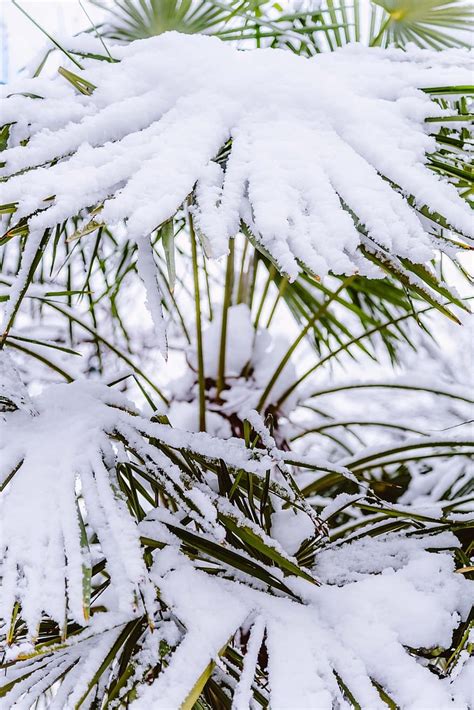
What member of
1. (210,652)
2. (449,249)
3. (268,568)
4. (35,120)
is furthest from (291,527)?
(35,120)

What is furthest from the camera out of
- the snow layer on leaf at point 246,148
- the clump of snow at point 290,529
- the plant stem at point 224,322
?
the plant stem at point 224,322

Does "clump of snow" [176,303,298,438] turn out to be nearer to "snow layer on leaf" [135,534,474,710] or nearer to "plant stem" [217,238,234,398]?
"plant stem" [217,238,234,398]

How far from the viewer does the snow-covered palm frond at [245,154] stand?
0.44 m

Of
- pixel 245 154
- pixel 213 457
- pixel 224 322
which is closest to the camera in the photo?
pixel 245 154

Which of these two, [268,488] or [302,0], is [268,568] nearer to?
[268,488]

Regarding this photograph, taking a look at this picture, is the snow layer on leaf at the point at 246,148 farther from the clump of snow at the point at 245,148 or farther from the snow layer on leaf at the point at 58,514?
the snow layer on leaf at the point at 58,514

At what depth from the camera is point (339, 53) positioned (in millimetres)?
705

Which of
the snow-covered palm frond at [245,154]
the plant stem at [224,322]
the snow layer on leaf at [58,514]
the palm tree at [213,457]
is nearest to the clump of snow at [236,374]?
the plant stem at [224,322]

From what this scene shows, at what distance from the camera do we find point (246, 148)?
497 mm

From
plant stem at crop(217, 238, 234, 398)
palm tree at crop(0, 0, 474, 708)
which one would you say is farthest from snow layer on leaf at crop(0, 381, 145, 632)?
plant stem at crop(217, 238, 234, 398)

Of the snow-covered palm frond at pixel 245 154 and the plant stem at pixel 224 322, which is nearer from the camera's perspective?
the snow-covered palm frond at pixel 245 154

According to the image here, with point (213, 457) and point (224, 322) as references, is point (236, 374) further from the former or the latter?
point (213, 457)

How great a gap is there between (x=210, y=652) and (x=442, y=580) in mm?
244

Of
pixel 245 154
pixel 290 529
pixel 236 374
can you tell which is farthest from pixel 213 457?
pixel 236 374
